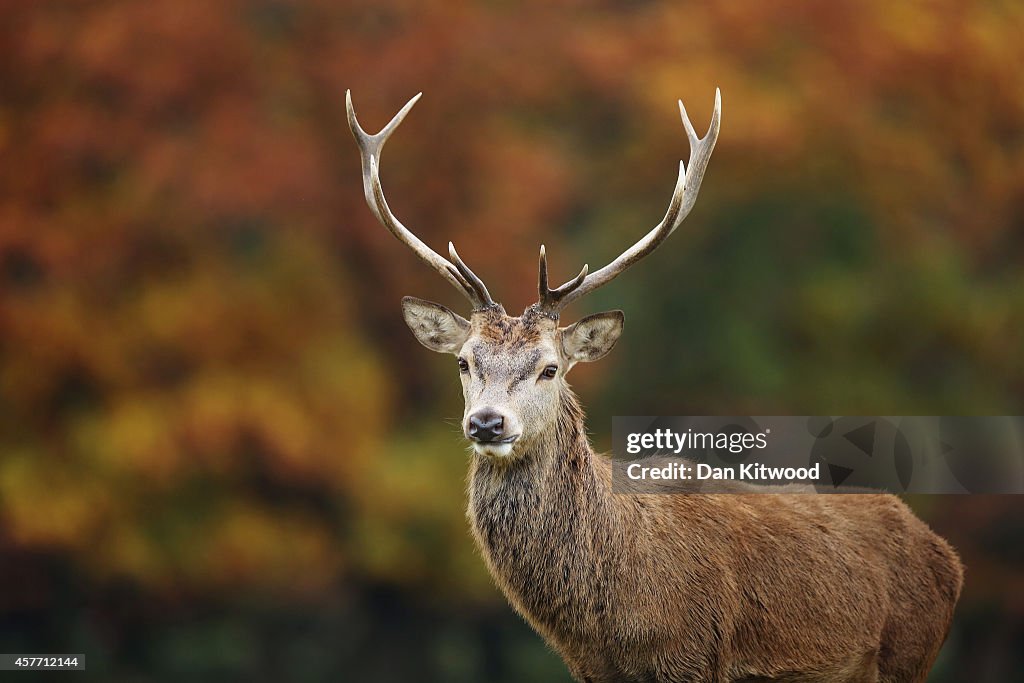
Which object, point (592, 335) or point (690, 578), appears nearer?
point (690, 578)

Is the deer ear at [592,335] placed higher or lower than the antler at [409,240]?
lower

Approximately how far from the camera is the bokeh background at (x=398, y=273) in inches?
421

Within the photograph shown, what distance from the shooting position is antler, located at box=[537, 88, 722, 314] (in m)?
5.53

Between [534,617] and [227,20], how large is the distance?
748 centimetres

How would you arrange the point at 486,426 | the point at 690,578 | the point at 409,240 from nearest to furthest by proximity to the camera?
the point at 486,426 → the point at 690,578 → the point at 409,240

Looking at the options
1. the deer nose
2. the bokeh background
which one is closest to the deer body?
the deer nose

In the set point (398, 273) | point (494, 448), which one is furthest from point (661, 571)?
point (398, 273)

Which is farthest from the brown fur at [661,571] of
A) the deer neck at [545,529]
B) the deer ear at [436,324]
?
the deer ear at [436,324]

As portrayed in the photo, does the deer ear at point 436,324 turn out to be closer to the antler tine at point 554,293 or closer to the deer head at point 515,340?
the deer head at point 515,340

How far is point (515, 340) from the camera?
17.6 feet

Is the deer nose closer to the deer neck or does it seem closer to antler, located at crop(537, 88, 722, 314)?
the deer neck

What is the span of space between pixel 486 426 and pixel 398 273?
631 centimetres

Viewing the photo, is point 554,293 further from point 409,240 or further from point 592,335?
point 409,240

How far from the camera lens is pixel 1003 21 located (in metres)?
11.7
